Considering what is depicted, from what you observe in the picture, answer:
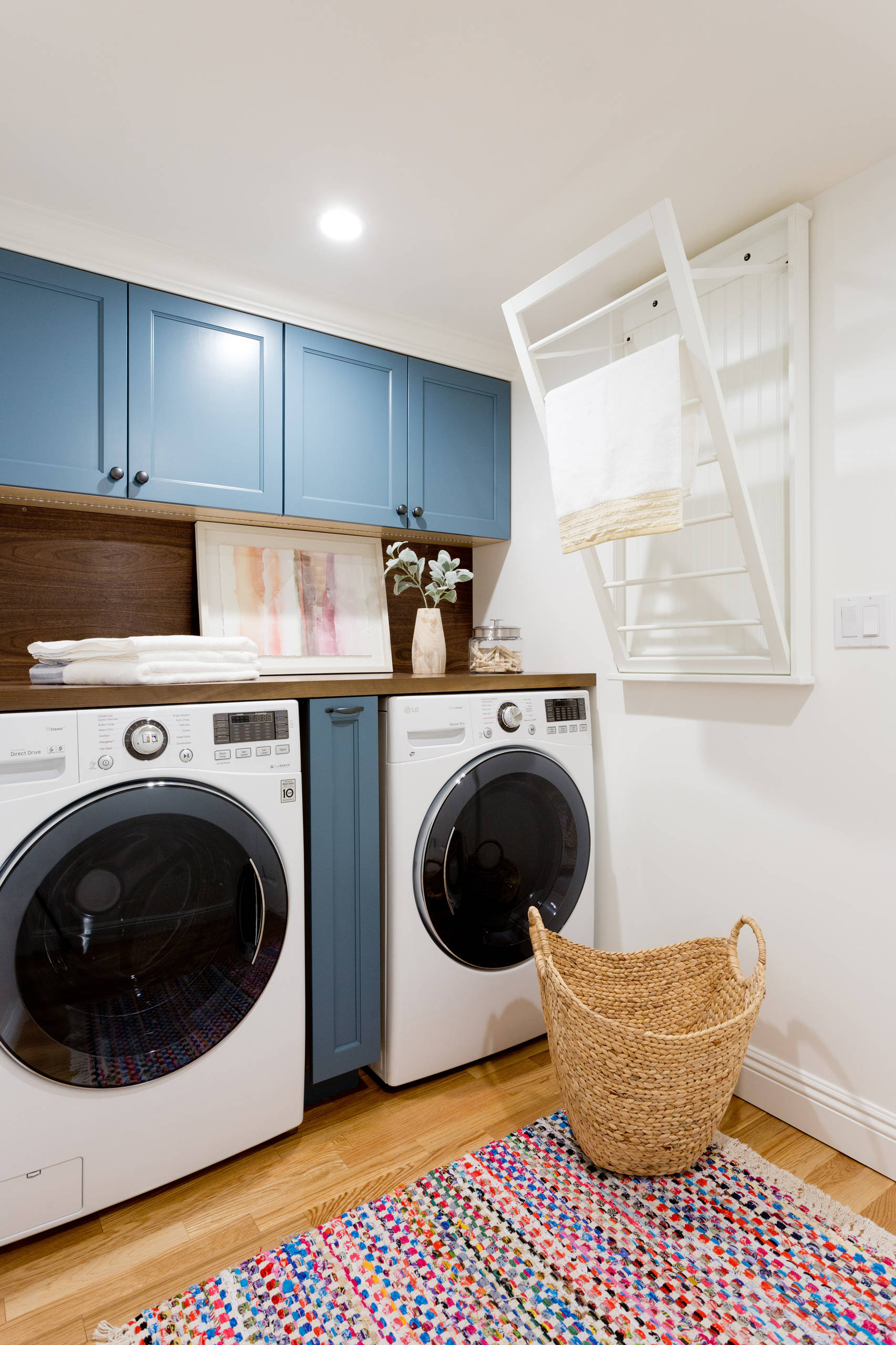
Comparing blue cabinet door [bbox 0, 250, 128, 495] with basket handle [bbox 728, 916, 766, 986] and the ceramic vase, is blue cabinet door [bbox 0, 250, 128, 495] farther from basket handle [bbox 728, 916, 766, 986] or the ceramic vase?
basket handle [bbox 728, 916, 766, 986]

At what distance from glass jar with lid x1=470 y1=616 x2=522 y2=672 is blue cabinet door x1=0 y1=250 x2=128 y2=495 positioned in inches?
44.6

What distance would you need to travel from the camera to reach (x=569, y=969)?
1.84 metres

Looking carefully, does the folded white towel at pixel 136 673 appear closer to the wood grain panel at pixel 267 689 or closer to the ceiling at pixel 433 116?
the wood grain panel at pixel 267 689

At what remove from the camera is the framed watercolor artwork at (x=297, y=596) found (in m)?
2.27

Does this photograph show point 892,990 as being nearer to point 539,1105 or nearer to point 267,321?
point 539,1105

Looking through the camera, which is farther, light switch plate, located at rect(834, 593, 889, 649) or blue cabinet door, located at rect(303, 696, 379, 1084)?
blue cabinet door, located at rect(303, 696, 379, 1084)

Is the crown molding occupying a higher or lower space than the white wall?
higher

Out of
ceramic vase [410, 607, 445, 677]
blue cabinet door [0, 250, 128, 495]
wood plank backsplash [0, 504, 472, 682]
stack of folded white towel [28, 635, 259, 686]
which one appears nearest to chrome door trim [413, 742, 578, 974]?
ceramic vase [410, 607, 445, 677]

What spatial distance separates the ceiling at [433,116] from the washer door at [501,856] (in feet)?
4.60

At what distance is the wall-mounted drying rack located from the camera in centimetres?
158

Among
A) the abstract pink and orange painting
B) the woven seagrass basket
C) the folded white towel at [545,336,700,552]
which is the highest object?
the folded white towel at [545,336,700,552]

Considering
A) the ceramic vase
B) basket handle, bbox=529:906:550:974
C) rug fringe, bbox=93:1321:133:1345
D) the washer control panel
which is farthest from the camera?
the ceramic vase

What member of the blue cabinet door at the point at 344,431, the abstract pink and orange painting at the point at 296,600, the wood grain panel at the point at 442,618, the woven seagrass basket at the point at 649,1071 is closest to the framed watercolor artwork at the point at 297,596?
the abstract pink and orange painting at the point at 296,600

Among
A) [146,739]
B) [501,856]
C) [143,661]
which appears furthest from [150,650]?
[501,856]
